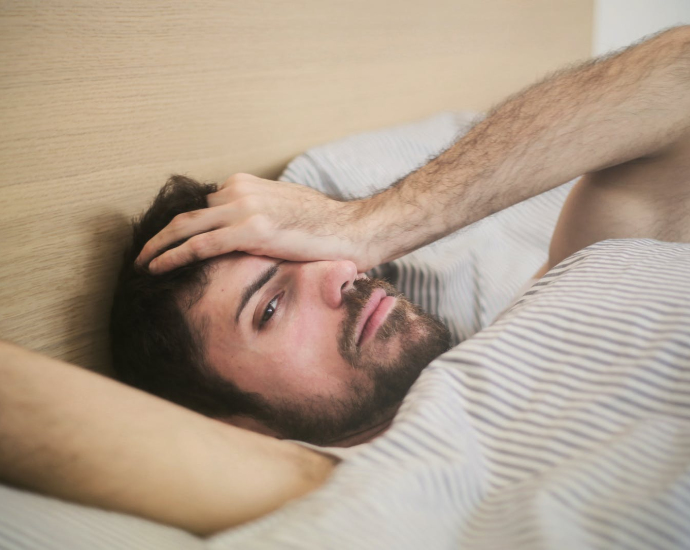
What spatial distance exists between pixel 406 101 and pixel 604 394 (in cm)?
109

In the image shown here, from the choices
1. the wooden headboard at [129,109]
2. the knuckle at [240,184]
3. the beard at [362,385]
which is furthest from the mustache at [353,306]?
the wooden headboard at [129,109]

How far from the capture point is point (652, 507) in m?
0.34

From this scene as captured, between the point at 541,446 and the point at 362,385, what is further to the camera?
the point at 362,385

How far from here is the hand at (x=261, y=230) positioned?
2.46 ft

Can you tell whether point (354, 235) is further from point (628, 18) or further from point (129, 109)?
point (628, 18)

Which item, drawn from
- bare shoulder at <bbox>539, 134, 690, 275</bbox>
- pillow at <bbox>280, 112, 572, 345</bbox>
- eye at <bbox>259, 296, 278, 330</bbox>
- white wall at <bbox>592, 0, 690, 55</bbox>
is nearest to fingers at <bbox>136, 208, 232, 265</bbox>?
eye at <bbox>259, 296, 278, 330</bbox>

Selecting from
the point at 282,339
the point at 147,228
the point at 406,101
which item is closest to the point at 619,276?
the point at 282,339

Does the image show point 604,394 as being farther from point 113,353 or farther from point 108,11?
point 108,11

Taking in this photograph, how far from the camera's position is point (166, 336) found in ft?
2.58

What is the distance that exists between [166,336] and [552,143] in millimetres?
641

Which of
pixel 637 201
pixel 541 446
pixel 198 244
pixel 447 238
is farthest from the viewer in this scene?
pixel 447 238

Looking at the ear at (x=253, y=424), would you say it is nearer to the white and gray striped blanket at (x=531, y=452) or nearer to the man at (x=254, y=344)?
the man at (x=254, y=344)

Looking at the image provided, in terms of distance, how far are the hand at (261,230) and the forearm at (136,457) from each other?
0.31m

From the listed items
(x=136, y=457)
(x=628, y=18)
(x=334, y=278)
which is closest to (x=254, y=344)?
(x=334, y=278)
